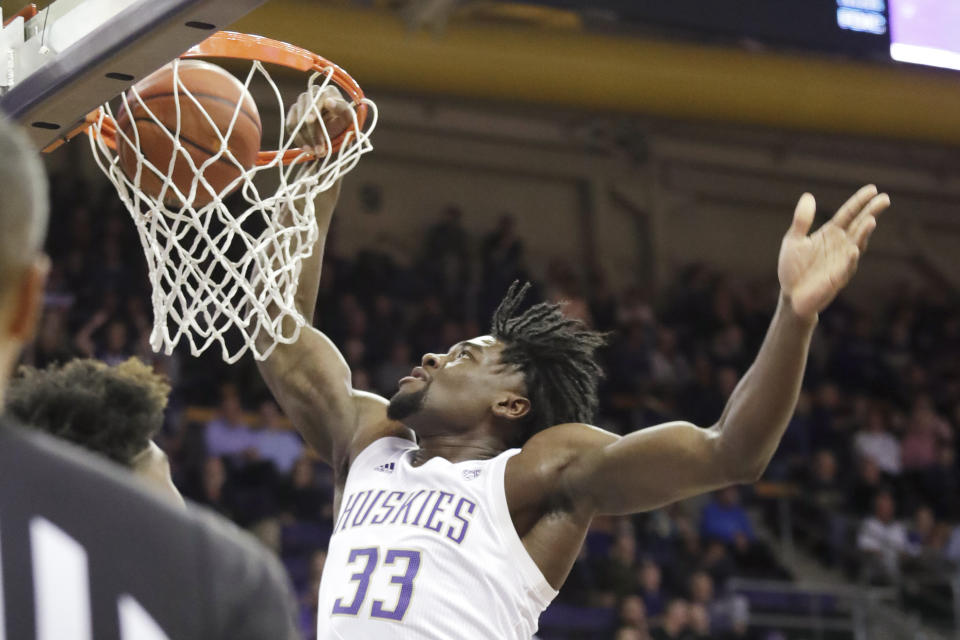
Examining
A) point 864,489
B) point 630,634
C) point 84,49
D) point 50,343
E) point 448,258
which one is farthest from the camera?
point 448,258

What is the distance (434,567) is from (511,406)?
593mm

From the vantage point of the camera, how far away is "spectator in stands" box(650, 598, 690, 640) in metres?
8.27

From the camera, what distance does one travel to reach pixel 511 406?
3.68 m

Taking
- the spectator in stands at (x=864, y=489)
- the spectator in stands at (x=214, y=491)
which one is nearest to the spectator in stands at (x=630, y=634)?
the spectator in stands at (x=214, y=491)

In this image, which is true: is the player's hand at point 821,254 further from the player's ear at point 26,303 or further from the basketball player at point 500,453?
the player's ear at point 26,303

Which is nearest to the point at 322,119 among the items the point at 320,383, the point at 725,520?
the point at 320,383

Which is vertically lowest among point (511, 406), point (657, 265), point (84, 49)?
point (657, 265)

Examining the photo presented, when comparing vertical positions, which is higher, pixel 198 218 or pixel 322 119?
pixel 322 119

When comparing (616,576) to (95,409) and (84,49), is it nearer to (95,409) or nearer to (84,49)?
(84,49)

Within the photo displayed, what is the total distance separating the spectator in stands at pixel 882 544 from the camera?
10188 mm

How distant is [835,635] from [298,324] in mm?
6954

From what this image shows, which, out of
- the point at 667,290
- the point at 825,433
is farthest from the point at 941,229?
the point at 825,433

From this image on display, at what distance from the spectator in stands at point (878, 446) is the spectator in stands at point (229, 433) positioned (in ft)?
17.9

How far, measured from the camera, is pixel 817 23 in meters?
7.75
